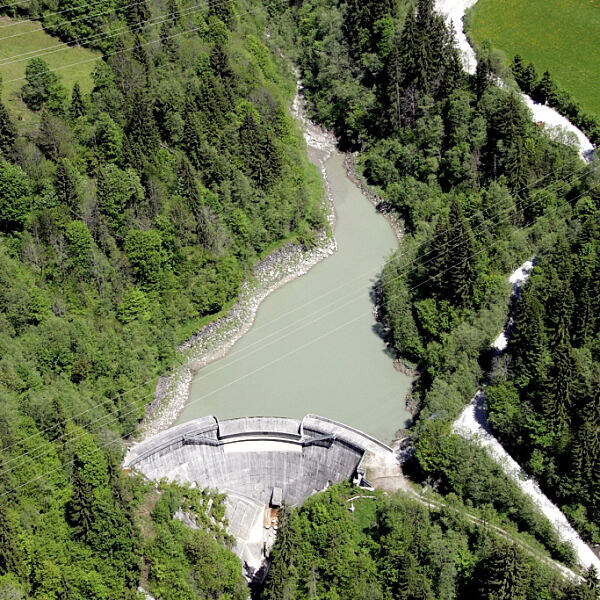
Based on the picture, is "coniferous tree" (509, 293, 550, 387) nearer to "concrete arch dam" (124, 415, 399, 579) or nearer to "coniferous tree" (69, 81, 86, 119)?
"concrete arch dam" (124, 415, 399, 579)

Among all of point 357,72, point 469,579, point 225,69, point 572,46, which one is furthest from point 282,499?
point 572,46

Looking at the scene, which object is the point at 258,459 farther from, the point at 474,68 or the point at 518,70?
the point at 518,70

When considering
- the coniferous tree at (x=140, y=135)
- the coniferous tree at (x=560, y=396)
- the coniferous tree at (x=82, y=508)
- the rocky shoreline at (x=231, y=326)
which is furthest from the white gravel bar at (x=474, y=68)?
the coniferous tree at (x=82, y=508)

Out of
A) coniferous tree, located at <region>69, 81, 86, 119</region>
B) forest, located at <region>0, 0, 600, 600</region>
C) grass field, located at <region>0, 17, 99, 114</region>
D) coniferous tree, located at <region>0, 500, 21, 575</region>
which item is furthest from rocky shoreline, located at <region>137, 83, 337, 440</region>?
grass field, located at <region>0, 17, 99, 114</region>

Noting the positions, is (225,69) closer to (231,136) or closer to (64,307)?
(231,136)

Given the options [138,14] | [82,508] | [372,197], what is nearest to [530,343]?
[372,197]

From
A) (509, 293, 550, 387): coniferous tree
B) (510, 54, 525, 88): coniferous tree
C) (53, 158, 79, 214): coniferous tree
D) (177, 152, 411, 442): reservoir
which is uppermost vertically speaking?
(510, 54, 525, 88): coniferous tree

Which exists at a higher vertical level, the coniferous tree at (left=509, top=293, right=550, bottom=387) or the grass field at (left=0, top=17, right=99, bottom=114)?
the grass field at (left=0, top=17, right=99, bottom=114)
